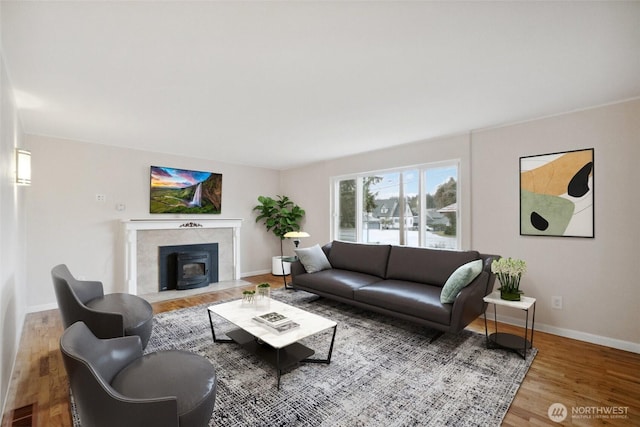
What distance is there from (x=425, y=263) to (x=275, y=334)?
87.5 inches

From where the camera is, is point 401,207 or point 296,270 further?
point 401,207

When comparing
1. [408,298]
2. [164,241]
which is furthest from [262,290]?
[164,241]

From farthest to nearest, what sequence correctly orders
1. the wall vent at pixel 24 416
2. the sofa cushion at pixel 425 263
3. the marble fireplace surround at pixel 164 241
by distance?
the marble fireplace surround at pixel 164 241 < the sofa cushion at pixel 425 263 < the wall vent at pixel 24 416

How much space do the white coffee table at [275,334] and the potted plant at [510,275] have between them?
169 cm

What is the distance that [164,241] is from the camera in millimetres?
4844

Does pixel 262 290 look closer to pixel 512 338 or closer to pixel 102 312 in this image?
pixel 102 312

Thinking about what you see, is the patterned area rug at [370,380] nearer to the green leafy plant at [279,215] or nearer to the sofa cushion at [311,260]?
the sofa cushion at [311,260]

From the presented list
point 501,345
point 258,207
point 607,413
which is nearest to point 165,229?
point 258,207

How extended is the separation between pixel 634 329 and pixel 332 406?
3.04 metres

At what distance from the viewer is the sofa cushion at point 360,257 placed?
4090 millimetres

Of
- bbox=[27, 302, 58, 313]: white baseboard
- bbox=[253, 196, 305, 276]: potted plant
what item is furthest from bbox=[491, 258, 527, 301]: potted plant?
bbox=[27, 302, 58, 313]: white baseboard

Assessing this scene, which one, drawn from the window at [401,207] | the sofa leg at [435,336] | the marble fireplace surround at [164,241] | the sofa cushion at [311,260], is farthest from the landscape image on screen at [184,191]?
the sofa leg at [435,336]

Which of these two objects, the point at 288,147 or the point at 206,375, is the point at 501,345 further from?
the point at 288,147

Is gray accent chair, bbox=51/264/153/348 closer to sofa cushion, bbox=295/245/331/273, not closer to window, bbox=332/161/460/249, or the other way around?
sofa cushion, bbox=295/245/331/273
